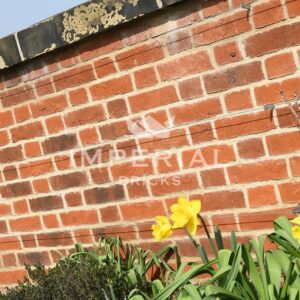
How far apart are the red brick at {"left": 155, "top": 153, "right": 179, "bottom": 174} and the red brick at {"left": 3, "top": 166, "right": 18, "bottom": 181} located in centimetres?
104

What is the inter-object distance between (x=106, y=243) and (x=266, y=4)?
60.4 inches

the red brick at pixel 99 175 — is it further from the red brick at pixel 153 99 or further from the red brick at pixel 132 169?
the red brick at pixel 153 99

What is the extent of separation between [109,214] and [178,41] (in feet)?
3.44

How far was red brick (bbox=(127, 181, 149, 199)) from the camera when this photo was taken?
3.28 m

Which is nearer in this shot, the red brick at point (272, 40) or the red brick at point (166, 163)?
the red brick at point (272, 40)

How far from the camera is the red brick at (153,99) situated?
3.07 m

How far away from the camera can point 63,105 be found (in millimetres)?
3467

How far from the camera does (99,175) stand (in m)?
3.42

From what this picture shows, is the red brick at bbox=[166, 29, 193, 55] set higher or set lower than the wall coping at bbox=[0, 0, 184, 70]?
lower

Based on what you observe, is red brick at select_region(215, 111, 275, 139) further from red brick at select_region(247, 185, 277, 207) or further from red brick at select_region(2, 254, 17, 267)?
red brick at select_region(2, 254, 17, 267)

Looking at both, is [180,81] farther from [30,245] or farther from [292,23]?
[30,245]

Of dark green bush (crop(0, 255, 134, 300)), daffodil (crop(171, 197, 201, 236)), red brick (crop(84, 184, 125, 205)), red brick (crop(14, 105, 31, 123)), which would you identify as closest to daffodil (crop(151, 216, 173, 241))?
daffodil (crop(171, 197, 201, 236))

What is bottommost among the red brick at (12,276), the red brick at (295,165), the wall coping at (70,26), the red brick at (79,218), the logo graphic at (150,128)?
the red brick at (12,276)

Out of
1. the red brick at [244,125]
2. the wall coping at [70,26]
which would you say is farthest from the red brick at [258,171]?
the wall coping at [70,26]
